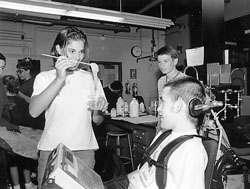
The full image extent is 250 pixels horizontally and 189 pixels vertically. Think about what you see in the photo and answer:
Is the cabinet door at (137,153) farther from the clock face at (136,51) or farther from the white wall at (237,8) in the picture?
the clock face at (136,51)

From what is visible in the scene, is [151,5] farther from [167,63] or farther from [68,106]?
[68,106]

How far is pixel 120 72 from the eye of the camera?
285 inches

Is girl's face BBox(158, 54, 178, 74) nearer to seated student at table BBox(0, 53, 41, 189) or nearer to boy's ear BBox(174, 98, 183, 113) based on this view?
boy's ear BBox(174, 98, 183, 113)

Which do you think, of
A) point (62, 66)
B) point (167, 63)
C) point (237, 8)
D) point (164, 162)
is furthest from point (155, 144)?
point (237, 8)

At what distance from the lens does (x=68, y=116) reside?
135cm

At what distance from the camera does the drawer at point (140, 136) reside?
3033 mm

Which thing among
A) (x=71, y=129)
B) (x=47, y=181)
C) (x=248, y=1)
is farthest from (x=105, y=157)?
(x=248, y=1)

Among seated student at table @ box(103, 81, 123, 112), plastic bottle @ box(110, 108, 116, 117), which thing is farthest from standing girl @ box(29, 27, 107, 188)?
seated student at table @ box(103, 81, 123, 112)

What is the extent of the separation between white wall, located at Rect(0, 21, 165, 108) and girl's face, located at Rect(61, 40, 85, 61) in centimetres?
504

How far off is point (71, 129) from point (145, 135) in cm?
180

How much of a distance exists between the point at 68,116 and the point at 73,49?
1.29 ft

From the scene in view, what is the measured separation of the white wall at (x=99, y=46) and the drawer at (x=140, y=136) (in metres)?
3.93

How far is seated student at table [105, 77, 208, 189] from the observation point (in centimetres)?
110

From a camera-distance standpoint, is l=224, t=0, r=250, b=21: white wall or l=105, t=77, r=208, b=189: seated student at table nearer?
l=105, t=77, r=208, b=189: seated student at table
